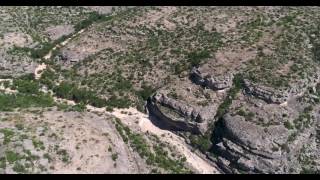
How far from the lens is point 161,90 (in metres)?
68.9

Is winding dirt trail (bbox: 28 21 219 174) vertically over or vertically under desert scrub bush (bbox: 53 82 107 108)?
under

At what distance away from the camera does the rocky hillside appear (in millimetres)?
61000

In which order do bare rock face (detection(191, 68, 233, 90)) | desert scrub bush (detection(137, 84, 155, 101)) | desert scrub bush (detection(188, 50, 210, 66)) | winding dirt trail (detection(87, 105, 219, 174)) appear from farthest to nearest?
desert scrub bush (detection(188, 50, 210, 66))
desert scrub bush (detection(137, 84, 155, 101))
bare rock face (detection(191, 68, 233, 90))
winding dirt trail (detection(87, 105, 219, 174))

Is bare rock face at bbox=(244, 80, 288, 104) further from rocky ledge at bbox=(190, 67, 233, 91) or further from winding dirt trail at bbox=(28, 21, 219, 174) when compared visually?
winding dirt trail at bbox=(28, 21, 219, 174)

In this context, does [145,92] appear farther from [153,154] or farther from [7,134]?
[7,134]

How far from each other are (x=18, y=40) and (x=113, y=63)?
13.6 metres

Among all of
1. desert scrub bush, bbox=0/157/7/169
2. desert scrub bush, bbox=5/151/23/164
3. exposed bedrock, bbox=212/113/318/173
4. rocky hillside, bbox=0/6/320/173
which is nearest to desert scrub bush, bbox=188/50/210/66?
rocky hillside, bbox=0/6/320/173

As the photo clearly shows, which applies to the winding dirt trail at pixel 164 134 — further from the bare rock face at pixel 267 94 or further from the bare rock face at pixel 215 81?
the bare rock face at pixel 267 94

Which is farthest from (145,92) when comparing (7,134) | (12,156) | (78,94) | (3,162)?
(3,162)

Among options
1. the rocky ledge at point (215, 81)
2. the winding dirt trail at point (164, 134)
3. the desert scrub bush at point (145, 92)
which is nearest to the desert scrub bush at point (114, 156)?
the winding dirt trail at point (164, 134)

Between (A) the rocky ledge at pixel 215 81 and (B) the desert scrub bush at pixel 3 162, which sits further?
(A) the rocky ledge at pixel 215 81

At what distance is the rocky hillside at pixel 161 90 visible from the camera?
6100 centimetres
